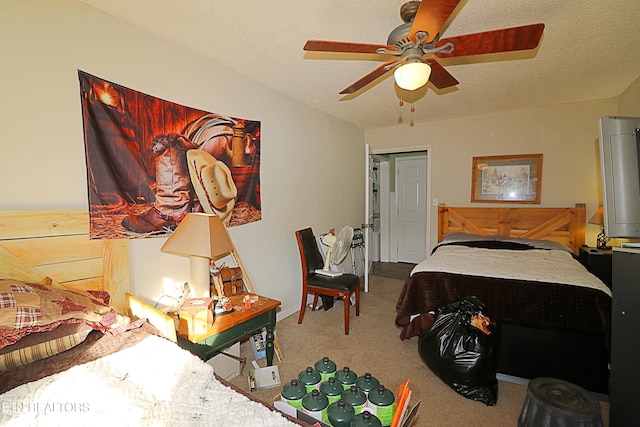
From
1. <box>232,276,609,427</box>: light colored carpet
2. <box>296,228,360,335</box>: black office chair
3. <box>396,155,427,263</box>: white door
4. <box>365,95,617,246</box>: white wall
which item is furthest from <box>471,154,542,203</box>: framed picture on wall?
<box>296,228,360,335</box>: black office chair

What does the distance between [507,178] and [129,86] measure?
420 cm

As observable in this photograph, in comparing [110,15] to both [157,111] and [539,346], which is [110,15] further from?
[539,346]

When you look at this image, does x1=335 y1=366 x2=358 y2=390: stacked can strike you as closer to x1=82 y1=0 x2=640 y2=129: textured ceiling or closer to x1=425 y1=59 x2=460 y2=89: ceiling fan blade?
x1=425 y1=59 x2=460 y2=89: ceiling fan blade

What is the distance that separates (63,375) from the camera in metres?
1.03

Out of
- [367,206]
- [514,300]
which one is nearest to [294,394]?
[514,300]

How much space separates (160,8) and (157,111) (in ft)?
1.97

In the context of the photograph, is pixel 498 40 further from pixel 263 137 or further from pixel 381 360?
pixel 381 360

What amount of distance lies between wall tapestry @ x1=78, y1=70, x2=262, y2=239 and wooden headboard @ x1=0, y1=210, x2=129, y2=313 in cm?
8

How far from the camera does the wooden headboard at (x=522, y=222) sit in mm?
3602

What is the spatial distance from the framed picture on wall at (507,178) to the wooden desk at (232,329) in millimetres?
3346

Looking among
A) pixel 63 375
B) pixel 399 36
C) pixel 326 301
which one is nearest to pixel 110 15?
pixel 399 36

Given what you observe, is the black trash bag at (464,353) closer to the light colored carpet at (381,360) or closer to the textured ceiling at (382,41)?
the light colored carpet at (381,360)

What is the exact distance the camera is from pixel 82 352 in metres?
1.25

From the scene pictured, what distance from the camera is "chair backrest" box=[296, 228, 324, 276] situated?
316cm
